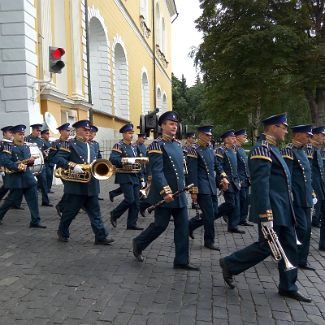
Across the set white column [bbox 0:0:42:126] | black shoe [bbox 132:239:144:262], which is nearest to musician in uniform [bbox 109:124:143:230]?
black shoe [bbox 132:239:144:262]

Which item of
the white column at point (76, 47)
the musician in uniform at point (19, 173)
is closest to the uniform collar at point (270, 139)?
the musician in uniform at point (19, 173)

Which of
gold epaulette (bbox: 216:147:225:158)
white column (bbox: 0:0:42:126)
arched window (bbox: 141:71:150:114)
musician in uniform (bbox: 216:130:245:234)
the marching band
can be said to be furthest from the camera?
arched window (bbox: 141:71:150:114)

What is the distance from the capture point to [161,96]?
4516 centimetres

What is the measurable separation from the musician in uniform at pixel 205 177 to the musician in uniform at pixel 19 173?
113 inches

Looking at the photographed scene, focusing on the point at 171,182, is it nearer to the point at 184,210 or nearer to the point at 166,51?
the point at 184,210

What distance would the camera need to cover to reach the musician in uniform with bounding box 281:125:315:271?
5.50m

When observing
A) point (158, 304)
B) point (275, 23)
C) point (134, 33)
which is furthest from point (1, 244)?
point (134, 33)

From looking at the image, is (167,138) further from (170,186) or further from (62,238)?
(62,238)

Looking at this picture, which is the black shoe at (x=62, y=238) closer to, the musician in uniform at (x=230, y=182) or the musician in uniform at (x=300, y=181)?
the musician in uniform at (x=230, y=182)

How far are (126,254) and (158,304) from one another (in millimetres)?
1981

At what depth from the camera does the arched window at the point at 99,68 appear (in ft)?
74.3

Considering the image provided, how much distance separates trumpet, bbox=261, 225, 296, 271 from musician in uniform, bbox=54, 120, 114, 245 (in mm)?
3059

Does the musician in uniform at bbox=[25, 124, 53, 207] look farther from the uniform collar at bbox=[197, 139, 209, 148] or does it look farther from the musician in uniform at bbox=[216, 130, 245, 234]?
the uniform collar at bbox=[197, 139, 209, 148]

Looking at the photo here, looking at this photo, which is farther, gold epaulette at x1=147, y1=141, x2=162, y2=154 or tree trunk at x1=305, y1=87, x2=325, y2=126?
tree trunk at x1=305, y1=87, x2=325, y2=126
